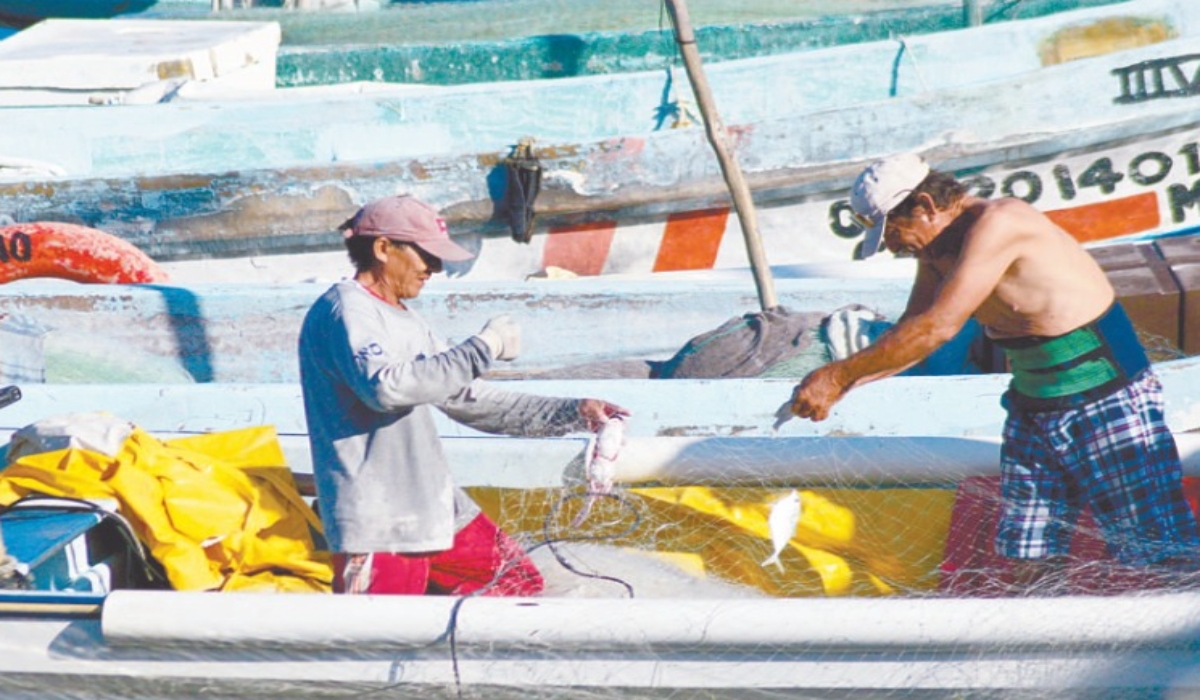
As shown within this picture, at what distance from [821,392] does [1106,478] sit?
70 centimetres

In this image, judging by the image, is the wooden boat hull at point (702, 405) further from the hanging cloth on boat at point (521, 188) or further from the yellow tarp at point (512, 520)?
the hanging cloth on boat at point (521, 188)

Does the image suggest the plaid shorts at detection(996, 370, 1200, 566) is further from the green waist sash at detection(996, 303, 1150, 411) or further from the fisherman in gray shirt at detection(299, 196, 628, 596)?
the fisherman in gray shirt at detection(299, 196, 628, 596)

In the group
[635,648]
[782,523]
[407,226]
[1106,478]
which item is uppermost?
[407,226]

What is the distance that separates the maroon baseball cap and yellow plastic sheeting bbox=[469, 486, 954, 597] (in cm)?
115

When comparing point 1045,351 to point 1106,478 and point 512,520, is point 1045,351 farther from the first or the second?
point 512,520

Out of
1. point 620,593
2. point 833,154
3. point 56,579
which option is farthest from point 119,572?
point 833,154

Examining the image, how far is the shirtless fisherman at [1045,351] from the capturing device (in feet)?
11.4

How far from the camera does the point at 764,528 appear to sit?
14.1ft

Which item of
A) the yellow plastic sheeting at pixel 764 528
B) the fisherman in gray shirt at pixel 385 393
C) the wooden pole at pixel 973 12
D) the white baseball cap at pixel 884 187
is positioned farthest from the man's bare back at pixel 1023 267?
the wooden pole at pixel 973 12

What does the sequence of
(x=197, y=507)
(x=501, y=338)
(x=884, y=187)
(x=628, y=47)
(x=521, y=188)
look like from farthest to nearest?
(x=628, y=47), (x=521, y=188), (x=197, y=507), (x=884, y=187), (x=501, y=338)

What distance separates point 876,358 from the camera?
3.54 m

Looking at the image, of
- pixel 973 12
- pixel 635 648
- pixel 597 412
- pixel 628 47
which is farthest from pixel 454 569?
pixel 973 12

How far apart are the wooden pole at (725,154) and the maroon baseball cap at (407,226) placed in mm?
2362

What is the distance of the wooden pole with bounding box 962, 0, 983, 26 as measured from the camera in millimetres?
9945
